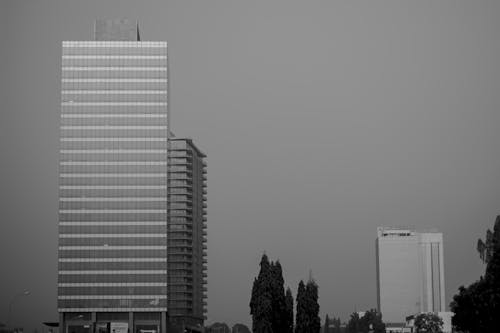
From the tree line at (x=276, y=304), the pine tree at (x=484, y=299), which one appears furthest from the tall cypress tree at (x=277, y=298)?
the pine tree at (x=484, y=299)

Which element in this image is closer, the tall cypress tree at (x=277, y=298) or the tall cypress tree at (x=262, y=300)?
the tall cypress tree at (x=262, y=300)

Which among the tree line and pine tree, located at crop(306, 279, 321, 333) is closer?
the tree line

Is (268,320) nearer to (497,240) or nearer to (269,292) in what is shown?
(269,292)

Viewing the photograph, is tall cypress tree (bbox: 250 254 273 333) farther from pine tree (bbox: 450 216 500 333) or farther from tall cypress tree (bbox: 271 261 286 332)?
pine tree (bbox: 450 216 500 333)

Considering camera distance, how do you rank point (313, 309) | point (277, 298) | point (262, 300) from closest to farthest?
point (262, 300) → point (277, 298) → point (313, 309)

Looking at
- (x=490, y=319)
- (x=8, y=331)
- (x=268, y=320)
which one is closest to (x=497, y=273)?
(x=490, y=319)

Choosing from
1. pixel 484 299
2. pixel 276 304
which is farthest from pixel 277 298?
pixel 484 299

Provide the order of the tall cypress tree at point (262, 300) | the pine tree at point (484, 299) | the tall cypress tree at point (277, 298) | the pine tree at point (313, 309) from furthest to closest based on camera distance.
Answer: the pine tree at point (313, 309), the tall cypress tree at point (277, 298), the tall cypress tree at point (262, 300), the pine tree at point (484, 299)

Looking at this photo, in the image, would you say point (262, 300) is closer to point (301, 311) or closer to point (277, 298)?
point (277, 298)

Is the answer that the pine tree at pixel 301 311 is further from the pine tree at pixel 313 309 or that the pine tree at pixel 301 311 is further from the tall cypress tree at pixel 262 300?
the tall cypress tree at pixel 262 300

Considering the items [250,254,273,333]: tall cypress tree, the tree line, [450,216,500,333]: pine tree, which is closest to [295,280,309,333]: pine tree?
the tree line

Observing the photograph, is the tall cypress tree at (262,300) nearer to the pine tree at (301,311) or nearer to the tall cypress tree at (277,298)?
the tall cypress tree at (277,298)

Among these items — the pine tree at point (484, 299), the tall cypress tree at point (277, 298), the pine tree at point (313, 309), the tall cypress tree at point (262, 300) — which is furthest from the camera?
the pine tree at point (313, 309)

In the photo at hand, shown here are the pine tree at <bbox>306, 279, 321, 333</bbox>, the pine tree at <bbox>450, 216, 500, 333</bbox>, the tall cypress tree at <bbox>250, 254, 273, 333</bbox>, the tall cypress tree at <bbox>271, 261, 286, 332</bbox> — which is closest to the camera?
the pine tree at <bbox>450, 216, 500, 333</bbox>
